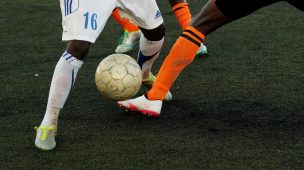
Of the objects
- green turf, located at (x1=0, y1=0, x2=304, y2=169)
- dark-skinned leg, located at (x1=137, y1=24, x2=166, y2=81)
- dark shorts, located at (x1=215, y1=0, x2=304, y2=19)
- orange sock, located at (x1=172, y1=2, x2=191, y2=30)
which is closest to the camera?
green turf, located at (x1=0, y1=0, x2=304, y2=169)

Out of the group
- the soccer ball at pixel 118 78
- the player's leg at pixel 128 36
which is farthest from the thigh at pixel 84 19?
the player's leg at pixel 128 36

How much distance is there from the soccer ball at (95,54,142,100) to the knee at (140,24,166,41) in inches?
14.4

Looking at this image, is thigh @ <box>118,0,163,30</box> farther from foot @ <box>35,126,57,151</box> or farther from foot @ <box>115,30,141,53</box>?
foot @ <box>115,30,141,53</box>

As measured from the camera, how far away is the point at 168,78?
4691 millimetres

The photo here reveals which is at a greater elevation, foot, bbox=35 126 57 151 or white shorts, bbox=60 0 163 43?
white shorts, bbox=60 0 163 43

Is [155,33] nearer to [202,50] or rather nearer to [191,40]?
[191,40]

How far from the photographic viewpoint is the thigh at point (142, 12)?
446 centimetres

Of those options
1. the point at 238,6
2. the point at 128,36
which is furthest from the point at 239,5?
the point at 128,36

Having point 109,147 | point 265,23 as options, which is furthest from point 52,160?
point 265,23

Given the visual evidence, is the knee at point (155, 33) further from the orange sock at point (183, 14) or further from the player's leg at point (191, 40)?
the orange sock at point (183, 14)

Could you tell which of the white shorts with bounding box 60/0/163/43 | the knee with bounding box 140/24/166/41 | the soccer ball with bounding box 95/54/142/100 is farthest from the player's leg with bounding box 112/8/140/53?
the white shorts with bounding box 60/0/163/43

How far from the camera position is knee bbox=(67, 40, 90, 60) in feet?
13.5

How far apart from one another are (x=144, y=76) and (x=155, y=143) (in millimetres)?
1167

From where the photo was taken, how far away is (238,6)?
4336 mm
